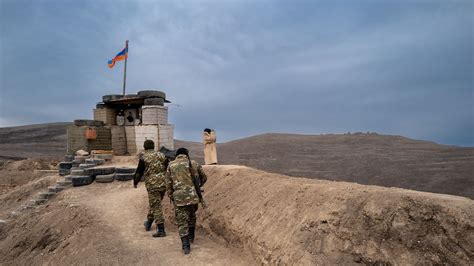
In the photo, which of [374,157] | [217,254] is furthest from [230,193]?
[374,157]

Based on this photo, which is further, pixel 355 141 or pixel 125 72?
pixel 355 141

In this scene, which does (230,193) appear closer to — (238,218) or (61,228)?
(238,218)

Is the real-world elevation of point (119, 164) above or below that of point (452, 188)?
above

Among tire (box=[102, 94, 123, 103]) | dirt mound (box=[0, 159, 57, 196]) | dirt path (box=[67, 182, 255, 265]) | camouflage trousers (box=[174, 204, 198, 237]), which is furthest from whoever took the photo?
tire (box=[102, 94, 123, 103])

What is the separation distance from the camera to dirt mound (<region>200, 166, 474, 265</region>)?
4.26m

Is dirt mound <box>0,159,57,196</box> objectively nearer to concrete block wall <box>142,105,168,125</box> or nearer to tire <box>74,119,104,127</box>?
tire <box>74,119,104,127</box>

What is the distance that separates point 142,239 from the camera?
744cm

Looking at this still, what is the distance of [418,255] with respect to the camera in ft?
13.9

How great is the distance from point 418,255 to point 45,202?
1305 centimetres

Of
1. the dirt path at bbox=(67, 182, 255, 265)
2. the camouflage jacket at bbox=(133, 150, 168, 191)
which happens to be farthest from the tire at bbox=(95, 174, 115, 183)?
the camouflage jacket at bbox=(133, 150, 168, 191)

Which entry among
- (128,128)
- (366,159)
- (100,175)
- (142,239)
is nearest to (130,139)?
(128,128)

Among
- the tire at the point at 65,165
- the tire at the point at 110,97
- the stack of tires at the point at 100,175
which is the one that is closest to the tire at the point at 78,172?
the stack of tires at the point at 100,175

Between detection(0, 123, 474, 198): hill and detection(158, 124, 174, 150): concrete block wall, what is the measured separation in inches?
305

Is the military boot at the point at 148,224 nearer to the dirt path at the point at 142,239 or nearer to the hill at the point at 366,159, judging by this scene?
the dirt path at the point at 142,239
